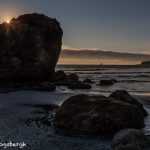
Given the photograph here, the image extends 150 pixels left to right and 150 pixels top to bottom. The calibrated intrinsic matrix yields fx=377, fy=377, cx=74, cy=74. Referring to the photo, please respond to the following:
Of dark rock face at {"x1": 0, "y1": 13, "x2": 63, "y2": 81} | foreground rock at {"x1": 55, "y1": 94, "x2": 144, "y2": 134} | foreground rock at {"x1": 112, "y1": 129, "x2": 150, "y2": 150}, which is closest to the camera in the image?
foreground rock at {"x1": 112, "y1": 129, "x2": 150, "y2": 150}

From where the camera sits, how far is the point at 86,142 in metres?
19.1

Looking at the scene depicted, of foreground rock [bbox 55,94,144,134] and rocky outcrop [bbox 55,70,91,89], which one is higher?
foreground rock [bbox 55,94,144,134]

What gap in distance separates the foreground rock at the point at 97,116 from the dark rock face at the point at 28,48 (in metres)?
38.9

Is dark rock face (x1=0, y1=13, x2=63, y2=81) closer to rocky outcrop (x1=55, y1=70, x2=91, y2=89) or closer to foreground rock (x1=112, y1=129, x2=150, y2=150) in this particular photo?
rocky outcrop (x1=55, y1=70, x2=91, y2=89)

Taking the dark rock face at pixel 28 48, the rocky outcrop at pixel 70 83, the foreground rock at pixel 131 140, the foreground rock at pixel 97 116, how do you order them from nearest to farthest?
the foreground rock at pixel 131 140
the foreground rock at pixel 97 116
the rocky outcrop at pixel 70 83
the dark rock face at pixel 28 48

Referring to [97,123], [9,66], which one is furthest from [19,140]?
[9,66]

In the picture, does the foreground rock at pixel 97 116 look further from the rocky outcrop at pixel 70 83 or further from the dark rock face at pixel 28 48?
the dark rock face at pixel 28 48

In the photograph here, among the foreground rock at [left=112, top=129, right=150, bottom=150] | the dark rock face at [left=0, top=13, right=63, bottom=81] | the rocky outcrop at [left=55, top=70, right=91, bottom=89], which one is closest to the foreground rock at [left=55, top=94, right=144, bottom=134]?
the foreground rock at [left=112, top=129, right=150, bottom=150]

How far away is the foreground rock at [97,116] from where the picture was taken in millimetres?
21734

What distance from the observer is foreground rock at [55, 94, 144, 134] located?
21734mm

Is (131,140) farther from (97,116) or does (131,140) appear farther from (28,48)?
(28,48)

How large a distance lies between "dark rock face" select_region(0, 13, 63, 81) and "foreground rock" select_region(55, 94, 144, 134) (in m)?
38.9

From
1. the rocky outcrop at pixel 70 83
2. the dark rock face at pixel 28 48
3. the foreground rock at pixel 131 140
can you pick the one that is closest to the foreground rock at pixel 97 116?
the foreground rock at pixel 131 140

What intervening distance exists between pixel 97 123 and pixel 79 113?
1.39 meters
